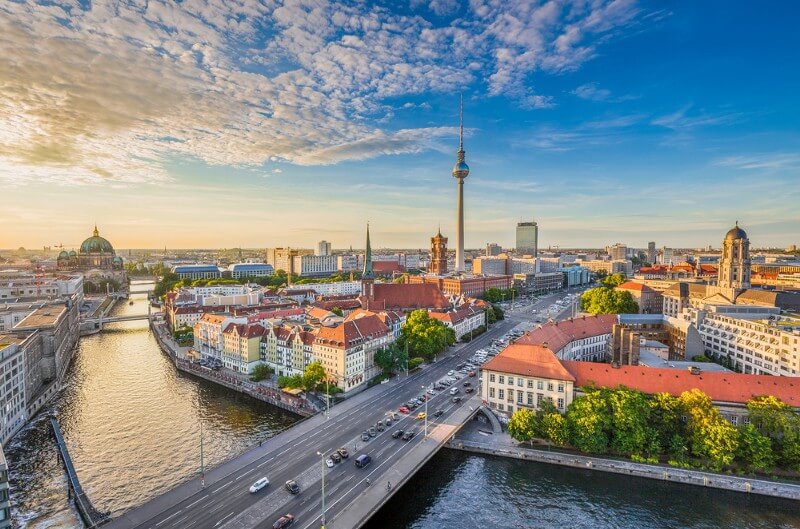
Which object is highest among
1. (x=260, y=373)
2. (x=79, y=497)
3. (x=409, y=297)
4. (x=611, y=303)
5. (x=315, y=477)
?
(x=409, y=297)

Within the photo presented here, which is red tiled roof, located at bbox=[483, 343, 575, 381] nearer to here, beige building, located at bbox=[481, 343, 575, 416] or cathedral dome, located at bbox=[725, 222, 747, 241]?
beige building, located at bbox=[481, 343, 575, 416]

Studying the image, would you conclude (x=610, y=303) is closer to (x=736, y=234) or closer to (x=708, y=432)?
(x=736, y=234)

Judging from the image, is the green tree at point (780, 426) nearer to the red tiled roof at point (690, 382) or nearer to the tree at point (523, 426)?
the red tiled roof at point (690, 382)

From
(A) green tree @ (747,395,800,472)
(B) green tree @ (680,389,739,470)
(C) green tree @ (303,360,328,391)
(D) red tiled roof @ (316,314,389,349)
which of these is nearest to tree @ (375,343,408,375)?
(D) red tiled roof @ (316,314,389,349)

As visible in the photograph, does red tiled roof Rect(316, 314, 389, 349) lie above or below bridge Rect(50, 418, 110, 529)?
above

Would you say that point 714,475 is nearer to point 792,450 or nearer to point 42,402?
point 792,450

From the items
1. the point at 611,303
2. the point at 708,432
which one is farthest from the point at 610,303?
the point at 708,432

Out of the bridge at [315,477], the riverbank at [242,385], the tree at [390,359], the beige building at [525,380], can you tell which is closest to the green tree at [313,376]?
the riverbank at [242,385]

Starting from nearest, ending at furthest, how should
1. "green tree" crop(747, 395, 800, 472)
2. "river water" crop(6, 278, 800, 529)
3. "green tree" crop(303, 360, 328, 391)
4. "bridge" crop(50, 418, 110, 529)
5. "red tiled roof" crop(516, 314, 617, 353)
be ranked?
"bridge" crop(50, 418, 110, 529), "river water" crop(6, 278, 800, 529), "green tree" crop(747, 395, 800, 472), "green tree" crop(303, 360, 328, 391), "red tiled roof" crop(516, 314, 617, 353)
